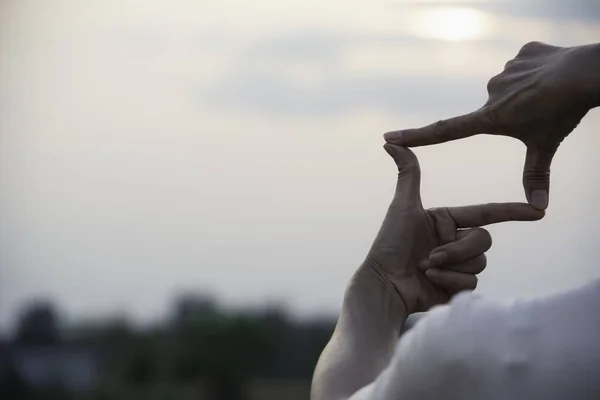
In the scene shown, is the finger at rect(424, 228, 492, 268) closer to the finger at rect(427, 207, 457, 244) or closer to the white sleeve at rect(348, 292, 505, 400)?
the finger at rect(427, 207, 457, 244)

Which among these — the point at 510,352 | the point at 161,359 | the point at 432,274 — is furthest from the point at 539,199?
the point at 161,359

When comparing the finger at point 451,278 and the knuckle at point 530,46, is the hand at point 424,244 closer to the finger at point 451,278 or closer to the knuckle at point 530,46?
the finger at point 451,278

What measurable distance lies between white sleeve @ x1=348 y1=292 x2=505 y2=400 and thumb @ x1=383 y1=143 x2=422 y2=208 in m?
0.36

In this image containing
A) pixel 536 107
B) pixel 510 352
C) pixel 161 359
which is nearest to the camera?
pixel 510 352

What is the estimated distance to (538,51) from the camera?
37.4 inches

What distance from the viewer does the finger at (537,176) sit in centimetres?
99

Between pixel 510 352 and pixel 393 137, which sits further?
pixel 393 137

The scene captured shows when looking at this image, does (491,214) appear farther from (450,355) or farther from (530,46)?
(450,355)

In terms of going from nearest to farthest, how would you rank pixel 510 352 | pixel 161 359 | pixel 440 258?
pixel 510 352 < pixel 440 258 < pixel 161 359

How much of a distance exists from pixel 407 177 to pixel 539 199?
0.14m

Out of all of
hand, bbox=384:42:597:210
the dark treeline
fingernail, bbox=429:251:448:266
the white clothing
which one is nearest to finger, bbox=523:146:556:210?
hand, bbox=384:42:597:210

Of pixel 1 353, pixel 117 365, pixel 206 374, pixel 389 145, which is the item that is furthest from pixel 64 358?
pixel 389 145

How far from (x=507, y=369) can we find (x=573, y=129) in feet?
1.08

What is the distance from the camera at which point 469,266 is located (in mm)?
1055
